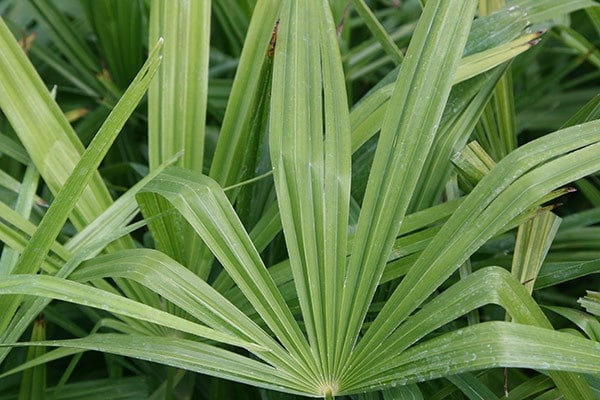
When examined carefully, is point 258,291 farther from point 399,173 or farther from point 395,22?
point 395,22

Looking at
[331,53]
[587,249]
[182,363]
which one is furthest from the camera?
[587,249]

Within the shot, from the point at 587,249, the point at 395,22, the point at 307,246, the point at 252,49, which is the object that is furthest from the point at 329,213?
the point at 395,22

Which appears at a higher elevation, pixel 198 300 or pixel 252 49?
pixel 252 49

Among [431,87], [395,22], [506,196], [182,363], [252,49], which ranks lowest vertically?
[182,363]

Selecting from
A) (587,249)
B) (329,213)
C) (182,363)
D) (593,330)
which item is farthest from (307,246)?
(587,249)

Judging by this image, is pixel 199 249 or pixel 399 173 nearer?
pixel 399 173

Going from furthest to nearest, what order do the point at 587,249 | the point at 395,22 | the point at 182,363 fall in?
the point at 395,22 < the point at 587,249 < the point at 182,363

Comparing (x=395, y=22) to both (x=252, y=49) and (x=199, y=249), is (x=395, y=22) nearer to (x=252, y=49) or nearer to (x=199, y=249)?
(x=252, y=49)
